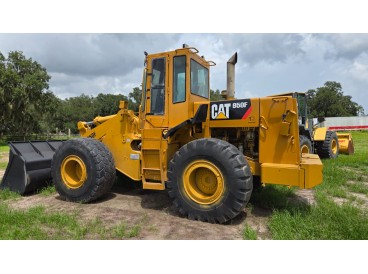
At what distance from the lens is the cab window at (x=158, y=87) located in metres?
5.98

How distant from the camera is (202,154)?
16.3 ft

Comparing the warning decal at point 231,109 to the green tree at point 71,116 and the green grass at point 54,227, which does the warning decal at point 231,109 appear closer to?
the green grass at point 54,227

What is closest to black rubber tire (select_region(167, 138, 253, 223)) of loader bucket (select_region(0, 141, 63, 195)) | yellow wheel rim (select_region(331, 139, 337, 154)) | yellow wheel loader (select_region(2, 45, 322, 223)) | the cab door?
yellow wheel loader (select_region(2, 45, 322, 223))

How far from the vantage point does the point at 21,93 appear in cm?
2944

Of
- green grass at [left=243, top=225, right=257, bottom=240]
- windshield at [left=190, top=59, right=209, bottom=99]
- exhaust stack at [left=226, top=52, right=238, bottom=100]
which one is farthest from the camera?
exhaust stack at [left=226, top=52, right=238, bottom=100]

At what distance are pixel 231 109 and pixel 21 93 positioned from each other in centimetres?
2949

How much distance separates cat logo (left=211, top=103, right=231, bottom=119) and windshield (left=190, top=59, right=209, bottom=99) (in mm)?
612

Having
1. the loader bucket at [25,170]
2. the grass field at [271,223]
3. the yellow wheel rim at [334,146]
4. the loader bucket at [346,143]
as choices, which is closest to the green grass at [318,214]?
the grass field at [271,223]

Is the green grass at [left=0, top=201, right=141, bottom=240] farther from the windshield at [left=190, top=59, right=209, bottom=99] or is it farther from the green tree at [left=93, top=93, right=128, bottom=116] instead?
the green tree at [left=93, top=93, right=128, bottom=116]

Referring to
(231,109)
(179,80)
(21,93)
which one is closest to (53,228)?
(179,80)

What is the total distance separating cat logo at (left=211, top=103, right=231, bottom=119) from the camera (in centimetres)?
541

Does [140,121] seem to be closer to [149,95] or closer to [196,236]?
[149,95]

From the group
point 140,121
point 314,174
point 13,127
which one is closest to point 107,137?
point 140,121

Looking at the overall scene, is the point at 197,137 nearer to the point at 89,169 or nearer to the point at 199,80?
the point at 199,80
